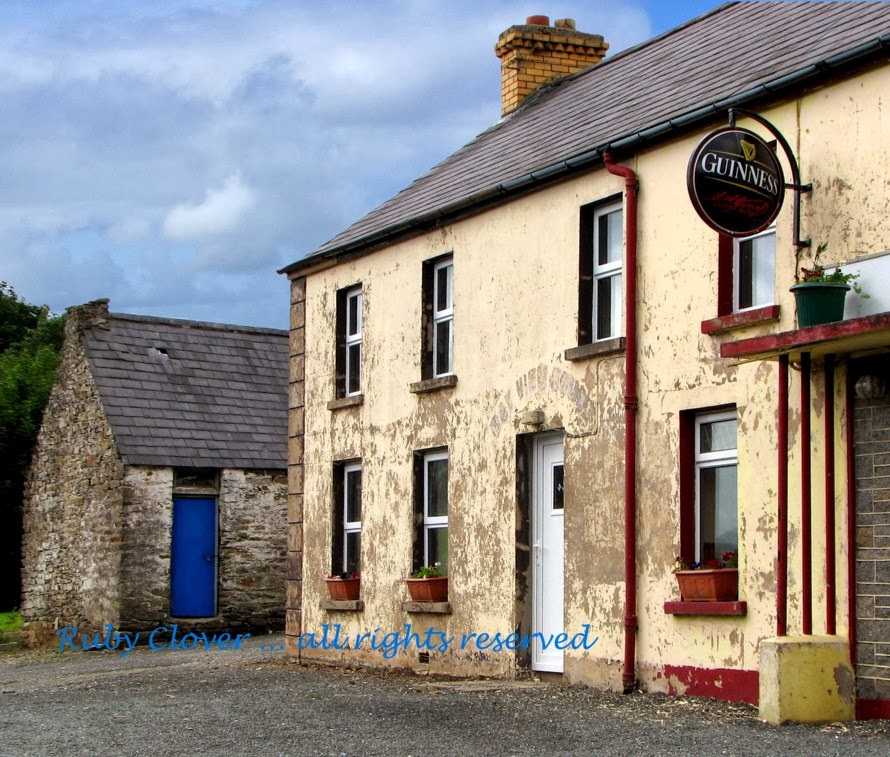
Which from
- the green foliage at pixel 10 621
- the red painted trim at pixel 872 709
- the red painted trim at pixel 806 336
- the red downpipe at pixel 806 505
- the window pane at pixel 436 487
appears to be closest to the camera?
the red painted trim at pixel 806 336

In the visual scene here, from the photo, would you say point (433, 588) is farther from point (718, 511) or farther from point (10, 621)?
point (10, 621)

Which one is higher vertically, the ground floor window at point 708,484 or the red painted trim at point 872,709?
the ground floor window at point 708,484

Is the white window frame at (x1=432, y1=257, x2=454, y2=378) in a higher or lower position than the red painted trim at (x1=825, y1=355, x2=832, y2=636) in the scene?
higher

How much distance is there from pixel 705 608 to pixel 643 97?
5.91 meters

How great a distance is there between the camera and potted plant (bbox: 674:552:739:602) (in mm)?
11766

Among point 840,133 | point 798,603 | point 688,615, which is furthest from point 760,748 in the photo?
point 840,133

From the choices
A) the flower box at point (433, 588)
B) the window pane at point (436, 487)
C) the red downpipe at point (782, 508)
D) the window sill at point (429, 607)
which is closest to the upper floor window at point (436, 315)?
the window pane at point (436, 487)

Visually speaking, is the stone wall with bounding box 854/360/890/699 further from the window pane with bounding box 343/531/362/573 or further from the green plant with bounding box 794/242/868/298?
the window pane with bounding box 343/531/362/573

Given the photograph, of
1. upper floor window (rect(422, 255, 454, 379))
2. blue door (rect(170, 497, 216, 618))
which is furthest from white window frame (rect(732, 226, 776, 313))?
blue door (rect(170, 497, 216, 618))

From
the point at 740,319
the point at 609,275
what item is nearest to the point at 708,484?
the point at 740,319

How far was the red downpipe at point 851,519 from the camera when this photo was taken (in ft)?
34.5

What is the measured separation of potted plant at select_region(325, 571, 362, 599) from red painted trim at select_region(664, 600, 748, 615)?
6.16 m

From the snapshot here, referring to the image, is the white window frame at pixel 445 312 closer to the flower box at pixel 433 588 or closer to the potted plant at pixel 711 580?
the flower box at pixel 433 588

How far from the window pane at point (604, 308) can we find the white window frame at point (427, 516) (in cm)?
307
